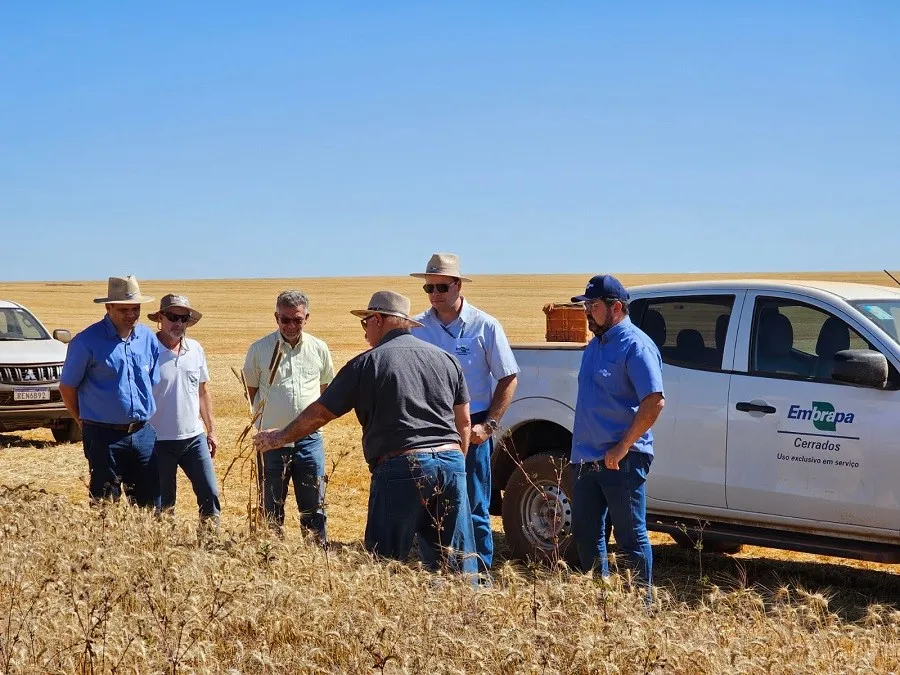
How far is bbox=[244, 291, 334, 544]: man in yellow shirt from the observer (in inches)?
292

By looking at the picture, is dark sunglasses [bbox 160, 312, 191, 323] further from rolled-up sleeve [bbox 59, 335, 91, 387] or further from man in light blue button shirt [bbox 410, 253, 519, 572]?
man in light blue button shirt [bbox 410, 253, 519, 572]

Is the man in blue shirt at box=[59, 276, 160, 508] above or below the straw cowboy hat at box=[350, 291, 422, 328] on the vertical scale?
below

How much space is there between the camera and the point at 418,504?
223 inches

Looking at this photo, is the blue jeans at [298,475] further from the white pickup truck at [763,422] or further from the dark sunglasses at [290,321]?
the white pickup truck at [763,422]

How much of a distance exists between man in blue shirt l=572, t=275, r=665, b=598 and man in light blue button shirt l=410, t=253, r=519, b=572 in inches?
37.1

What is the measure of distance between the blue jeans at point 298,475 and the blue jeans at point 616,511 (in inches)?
70.4

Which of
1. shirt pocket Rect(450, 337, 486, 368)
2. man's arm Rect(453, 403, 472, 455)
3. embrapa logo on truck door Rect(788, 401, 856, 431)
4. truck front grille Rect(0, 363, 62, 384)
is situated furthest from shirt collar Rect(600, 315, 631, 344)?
truck front grille Rect(0, 363, 62, 384)

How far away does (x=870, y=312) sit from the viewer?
7051mm

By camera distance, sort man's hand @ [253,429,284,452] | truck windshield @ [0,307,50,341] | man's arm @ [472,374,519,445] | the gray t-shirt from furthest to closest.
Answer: truck windshield @ [0,307,50,341] → man's arm @ [472,374,519,445] → man's hand @ [253,429,284,452] → the gray t-shirt

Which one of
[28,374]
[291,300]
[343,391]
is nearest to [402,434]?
[343,391]

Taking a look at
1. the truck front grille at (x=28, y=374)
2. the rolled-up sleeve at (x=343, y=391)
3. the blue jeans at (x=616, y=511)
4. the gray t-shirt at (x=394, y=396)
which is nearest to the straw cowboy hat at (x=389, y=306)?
the gray t-shirt at (x=394, y=396)

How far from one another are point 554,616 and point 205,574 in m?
1.65

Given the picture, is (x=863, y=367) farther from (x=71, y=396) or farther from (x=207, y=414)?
(x=71, y=396)

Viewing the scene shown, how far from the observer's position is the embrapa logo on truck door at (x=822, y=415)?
22.2 ft
